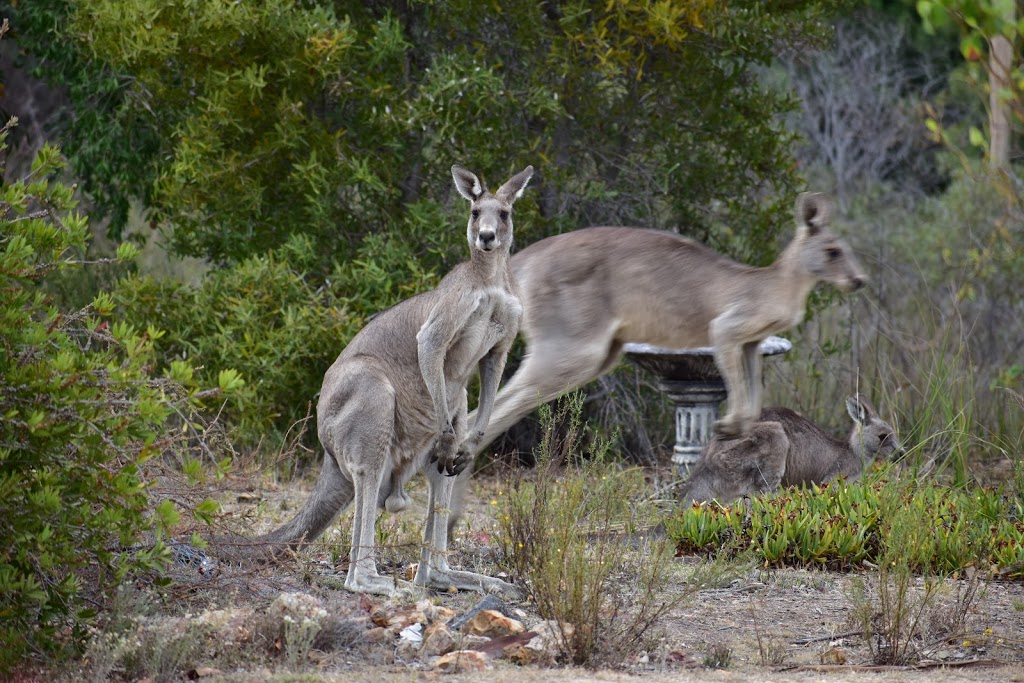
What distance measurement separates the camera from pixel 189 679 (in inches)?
183

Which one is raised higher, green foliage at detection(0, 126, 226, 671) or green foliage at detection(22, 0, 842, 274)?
green foliage at detection(22, 0, 842, 274)

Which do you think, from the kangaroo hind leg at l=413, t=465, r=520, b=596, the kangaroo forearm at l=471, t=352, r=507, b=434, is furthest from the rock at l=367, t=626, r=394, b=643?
the kangaroo forearm at l=471, t=352, r=507, b=434

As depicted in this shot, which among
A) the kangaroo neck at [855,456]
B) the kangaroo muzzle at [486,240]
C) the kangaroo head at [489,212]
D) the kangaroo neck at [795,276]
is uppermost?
the kangaroo head at [489,212]

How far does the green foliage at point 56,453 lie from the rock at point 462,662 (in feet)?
3.64

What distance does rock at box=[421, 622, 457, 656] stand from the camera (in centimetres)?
516

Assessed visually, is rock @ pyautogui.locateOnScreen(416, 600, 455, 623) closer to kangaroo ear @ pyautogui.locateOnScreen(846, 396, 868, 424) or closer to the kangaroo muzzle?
the kangaroo muzzle

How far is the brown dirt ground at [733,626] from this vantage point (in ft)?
16.0

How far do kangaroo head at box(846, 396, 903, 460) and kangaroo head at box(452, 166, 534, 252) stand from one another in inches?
139

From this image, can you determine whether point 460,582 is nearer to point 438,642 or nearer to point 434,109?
point 438,642

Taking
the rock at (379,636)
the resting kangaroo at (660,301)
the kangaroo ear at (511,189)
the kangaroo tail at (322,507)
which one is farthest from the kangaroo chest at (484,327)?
the resting kangaroo at (660,301)

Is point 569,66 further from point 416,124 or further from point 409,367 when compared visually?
point 409,367

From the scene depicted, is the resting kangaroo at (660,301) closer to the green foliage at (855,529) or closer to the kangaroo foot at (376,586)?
the green foliage at (855,529)

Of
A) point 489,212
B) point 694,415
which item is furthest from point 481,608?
point 694,415

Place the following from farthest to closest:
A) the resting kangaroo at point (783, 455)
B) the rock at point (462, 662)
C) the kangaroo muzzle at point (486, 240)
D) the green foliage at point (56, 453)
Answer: the resting kangaroo at point (783, 455) → the kangaroo muzzle at point (486, 240) → the rock at point (462, 662) → the green foliage at point (56, 453)
